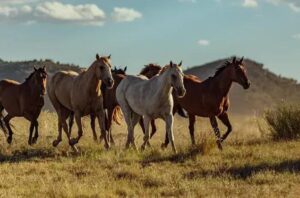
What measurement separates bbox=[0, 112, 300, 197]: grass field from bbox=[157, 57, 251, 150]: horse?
0.82 m

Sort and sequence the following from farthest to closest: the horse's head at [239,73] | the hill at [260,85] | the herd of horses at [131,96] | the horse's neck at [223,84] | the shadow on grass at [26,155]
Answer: the hill at [260,85]
the horse's neck at [223,84]
the horse's head at [239,73]
the shadow on grass at [26,155]
the herd of horses at [131,96]

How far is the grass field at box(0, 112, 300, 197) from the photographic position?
29.1ft

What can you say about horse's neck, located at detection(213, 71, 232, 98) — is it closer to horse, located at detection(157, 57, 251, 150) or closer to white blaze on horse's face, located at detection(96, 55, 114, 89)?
horse, located at detection(157, 57, 251, 150)

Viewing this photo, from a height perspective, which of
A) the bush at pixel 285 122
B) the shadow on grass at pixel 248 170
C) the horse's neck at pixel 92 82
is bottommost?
the shadow on grass at pixel 248 170

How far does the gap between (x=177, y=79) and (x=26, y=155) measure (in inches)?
160

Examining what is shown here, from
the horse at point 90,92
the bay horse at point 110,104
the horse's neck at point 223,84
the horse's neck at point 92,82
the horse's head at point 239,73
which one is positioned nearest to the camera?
the horse at point 90,92

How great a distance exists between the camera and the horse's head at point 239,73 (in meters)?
13.6

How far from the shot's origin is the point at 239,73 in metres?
13.7

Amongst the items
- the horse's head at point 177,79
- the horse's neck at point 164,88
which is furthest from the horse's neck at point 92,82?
the horse's head at point 177,79

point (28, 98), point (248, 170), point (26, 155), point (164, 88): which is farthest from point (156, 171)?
point (28, 98)

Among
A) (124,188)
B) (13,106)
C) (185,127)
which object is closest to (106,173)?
(124,188)

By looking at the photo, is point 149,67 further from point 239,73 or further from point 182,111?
point 239,73

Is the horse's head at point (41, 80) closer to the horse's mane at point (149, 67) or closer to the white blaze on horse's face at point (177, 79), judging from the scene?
the horse's mane at point (149, 67)

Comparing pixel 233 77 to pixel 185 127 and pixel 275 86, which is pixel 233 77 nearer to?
pixel 185 127
